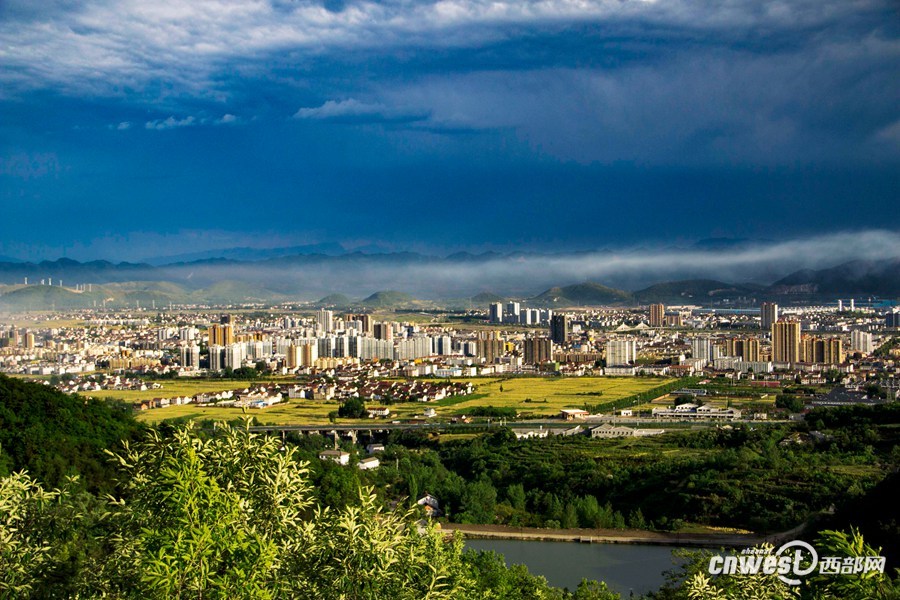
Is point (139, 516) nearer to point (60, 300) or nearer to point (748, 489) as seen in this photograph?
point (748, 489)

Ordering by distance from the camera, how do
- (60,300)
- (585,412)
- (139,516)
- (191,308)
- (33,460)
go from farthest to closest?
(191,308) → (60,300) → (585,412) → (33,460) → (139,516)

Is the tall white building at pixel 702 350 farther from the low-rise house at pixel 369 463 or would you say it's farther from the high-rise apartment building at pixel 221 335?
the low-rise house at pixel 369 463

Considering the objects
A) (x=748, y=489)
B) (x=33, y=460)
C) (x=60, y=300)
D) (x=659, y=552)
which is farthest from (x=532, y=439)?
(x=60, y=300)

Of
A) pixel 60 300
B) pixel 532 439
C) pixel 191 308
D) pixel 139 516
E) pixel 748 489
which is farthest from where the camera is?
pixel 191 308

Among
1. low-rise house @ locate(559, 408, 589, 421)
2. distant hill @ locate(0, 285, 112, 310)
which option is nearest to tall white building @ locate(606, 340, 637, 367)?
low-rise house @ locate(559, 408, 589, 421)

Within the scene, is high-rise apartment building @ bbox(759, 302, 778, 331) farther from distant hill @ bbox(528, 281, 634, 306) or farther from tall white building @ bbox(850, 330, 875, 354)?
distant hill @ bbox(528, 281, 634, 306)

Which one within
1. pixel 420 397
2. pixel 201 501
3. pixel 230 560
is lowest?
pixel 420 397
